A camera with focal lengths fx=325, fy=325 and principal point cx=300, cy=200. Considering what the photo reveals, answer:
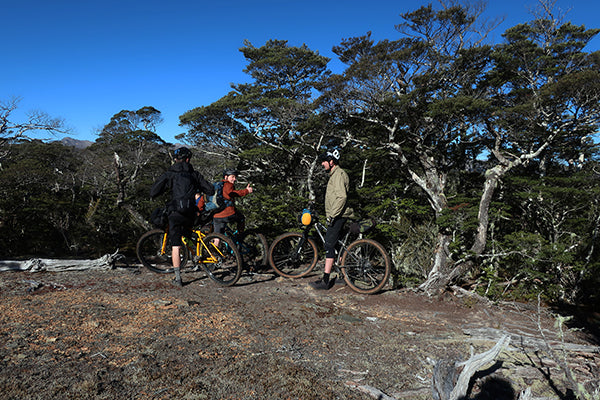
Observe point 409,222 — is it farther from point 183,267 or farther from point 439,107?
point 183,267

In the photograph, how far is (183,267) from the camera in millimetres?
5559

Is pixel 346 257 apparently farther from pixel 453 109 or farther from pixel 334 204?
pixel 453 109


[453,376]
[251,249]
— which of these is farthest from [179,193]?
[453,376]

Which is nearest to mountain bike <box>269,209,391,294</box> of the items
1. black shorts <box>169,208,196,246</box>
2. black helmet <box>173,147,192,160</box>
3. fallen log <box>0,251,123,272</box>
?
black shorts <box>169,208,196,246</box>

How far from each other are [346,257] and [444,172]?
12.5ft

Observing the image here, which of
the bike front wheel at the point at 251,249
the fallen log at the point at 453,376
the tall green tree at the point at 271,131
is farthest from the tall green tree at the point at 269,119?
the fallen log at the point at 453,376

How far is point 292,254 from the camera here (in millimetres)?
5742

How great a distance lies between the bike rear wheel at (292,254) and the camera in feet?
18.5

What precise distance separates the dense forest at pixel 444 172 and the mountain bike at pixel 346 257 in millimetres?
695

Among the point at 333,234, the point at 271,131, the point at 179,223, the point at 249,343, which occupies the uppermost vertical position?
the point at 271,131

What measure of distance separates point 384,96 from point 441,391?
6.93 meters

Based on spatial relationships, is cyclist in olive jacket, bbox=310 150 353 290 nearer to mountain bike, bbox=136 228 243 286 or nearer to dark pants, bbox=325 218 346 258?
dark pants, bbox=325 218 346 258

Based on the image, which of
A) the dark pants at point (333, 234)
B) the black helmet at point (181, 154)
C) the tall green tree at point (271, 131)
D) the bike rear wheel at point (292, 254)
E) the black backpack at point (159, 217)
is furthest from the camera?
the tall green tree at point (271, 131)

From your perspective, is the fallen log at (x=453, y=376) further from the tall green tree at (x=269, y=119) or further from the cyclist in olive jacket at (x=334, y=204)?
the tall green tree at (x=269, y=119)
